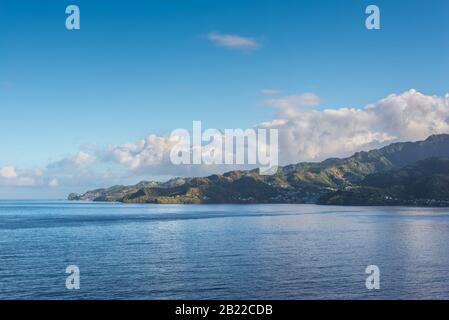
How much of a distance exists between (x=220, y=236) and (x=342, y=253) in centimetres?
6016

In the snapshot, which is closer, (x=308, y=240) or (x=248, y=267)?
(x=248, y=267)

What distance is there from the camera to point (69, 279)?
81.6m

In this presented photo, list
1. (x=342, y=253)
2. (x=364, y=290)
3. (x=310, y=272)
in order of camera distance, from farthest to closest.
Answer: (x=342, y=253), (x=310, y=272), (x=364, y=290)

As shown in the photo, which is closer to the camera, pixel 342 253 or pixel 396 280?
pixel 396 280

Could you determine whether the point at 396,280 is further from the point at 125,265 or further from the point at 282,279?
the point at 125,265

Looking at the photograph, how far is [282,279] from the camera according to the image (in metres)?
82.8
